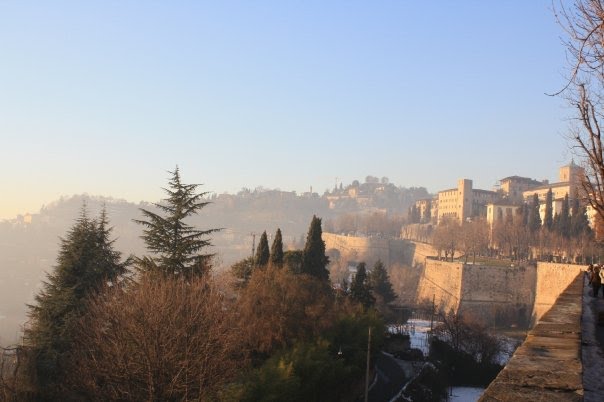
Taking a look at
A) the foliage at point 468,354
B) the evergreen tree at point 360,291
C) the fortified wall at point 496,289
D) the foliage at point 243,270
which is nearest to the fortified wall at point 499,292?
the fortified wall at point 496,289

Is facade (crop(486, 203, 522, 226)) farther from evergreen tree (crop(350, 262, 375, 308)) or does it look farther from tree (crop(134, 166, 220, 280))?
tree (crop(134, 166, 220, 280))

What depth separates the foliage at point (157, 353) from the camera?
13.9 meters

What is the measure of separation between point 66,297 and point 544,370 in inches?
778

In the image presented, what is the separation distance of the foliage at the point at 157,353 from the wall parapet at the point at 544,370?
1046 cm

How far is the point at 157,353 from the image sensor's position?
1405 centimetres

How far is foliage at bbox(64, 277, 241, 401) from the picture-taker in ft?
45.5

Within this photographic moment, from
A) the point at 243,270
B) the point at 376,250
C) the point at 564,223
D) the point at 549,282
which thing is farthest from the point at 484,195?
the point at 243,270

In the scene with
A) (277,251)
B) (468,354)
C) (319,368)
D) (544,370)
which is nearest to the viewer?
(544,370)

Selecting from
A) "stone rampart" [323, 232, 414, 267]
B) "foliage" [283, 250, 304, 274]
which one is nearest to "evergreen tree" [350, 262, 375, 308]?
"foliage" [283, 250, 304, 274]

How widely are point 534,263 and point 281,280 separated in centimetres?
3966

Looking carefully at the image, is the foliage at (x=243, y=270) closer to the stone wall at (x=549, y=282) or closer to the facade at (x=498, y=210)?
the stone wall at (x=549, y=282)

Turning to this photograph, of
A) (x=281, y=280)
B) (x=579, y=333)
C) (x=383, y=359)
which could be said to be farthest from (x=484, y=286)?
(x=579, y=333)

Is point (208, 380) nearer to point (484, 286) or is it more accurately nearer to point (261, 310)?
point (261, 310)

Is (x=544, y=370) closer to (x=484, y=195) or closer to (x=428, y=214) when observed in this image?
(x=484, y=195)
